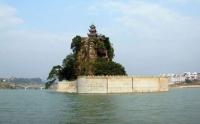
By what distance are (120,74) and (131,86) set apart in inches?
315

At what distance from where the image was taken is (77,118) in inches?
1253

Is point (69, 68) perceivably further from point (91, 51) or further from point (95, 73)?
point (95, 73)

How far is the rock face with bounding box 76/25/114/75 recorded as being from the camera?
88188mm

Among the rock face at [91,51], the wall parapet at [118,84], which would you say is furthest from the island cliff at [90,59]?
the wall parapet at [118,84]

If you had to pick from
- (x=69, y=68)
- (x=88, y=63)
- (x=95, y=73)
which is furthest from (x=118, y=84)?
(x=69, y=68)

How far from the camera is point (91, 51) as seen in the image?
294ft

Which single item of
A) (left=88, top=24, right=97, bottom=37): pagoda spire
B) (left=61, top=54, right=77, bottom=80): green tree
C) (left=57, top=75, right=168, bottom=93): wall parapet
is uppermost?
(left=88, top=24, right=97, bottom=37): pagoda spire

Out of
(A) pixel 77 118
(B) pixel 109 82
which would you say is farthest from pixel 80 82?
(A) pixel 77 118

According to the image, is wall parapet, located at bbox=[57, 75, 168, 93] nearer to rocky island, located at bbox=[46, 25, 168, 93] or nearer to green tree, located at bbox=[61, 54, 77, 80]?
rocky island, located at bbox=[46, 25, 168, 93]

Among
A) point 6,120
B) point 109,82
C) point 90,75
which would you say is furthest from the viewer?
point 90,75

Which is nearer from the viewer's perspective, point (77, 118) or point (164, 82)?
point (77, 118)

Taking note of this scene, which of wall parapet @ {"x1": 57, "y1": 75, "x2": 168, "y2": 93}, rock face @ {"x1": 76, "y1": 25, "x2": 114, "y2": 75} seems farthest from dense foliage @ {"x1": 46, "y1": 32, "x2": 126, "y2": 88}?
wall parapet @ {"x1": 57, "y1": 75, "x2": 168, "y2": 93}

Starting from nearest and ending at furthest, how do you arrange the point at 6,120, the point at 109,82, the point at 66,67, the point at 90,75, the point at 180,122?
the point at 180,122 < the point at 6,120 < the point at 109,82 < the point at 90,75 < the point at 66,67

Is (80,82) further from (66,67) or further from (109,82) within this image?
(66,67)
